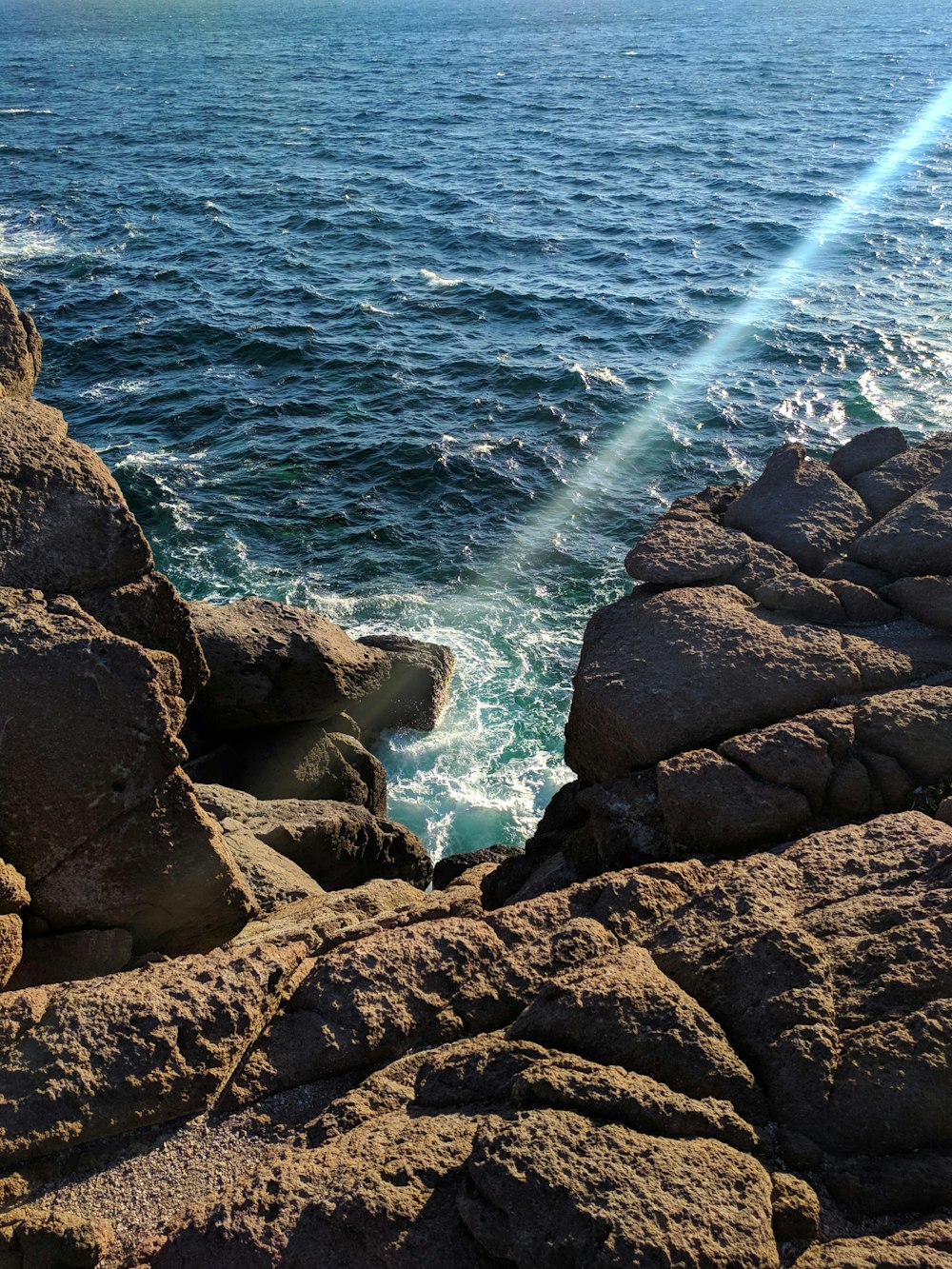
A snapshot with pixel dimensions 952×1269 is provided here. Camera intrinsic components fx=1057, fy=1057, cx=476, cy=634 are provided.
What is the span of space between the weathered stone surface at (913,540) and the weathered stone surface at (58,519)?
9505 mm

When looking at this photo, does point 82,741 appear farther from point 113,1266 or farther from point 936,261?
point 936,261

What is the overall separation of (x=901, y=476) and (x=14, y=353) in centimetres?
1261

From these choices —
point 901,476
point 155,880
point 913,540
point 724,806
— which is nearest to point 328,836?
point 155,880

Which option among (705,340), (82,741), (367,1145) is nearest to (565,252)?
(705,340)

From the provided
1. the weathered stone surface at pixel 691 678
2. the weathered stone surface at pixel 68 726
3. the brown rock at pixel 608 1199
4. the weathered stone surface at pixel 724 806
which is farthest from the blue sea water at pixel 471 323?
the brown rock at pixel 608 1199

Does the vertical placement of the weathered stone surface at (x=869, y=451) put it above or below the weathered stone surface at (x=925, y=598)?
above

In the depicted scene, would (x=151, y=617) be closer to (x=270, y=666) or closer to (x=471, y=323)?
(x=270, y=666)

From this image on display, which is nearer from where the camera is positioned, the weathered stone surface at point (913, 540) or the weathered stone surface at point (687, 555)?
the weathered stone surface at point (913, 540)

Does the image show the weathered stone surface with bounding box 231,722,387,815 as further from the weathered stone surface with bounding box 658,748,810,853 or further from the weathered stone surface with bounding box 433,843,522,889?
the weathered stone surface with bounding box 658,748,810,853

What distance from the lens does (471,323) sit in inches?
1570

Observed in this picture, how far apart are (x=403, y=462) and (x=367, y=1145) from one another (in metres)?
25.5

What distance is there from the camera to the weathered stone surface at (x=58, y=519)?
1106cm

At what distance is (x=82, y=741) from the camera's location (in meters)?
10.6

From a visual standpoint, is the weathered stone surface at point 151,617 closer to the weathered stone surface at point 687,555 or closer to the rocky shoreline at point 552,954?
the rocky shoreline at point 552,954
